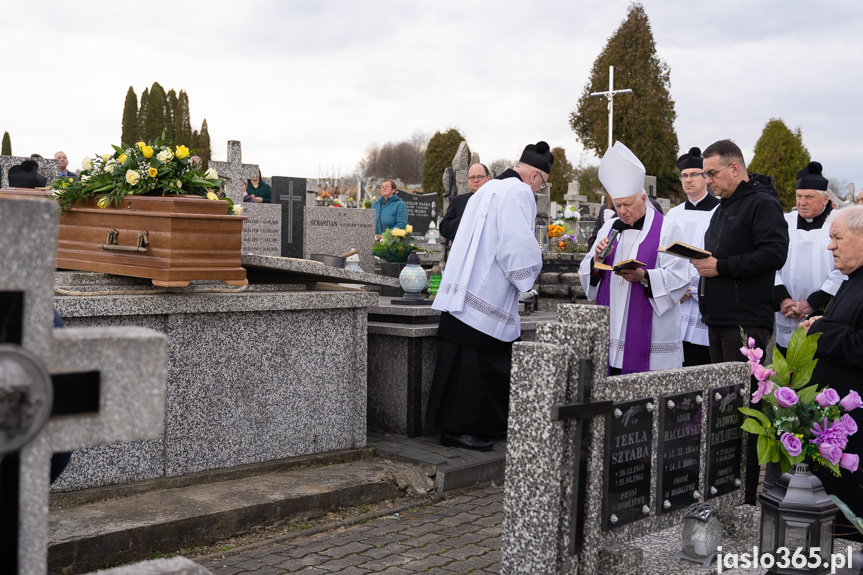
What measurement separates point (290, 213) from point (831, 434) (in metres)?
10.7

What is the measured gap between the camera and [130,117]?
51531 millimetres

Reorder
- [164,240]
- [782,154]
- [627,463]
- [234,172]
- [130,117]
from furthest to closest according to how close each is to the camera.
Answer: [130,117], [782,154], [234,172], [164,240], [627,463]

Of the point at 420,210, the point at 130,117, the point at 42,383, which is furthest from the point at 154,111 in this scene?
the point at 42,383

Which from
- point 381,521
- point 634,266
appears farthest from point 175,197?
point 634,266

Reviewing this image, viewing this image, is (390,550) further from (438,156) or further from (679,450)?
(438,156)

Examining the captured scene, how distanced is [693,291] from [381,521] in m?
3.41

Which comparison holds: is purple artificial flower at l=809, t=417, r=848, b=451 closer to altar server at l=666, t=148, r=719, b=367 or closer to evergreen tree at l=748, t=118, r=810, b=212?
altar server at l=666, t=148, r=719, b=367

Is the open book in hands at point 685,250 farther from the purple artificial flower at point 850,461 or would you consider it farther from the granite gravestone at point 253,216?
the granite gravestone at point 253,216

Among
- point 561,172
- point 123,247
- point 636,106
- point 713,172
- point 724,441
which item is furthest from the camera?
point 561,172

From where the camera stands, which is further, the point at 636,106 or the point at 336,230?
the point at 636,106

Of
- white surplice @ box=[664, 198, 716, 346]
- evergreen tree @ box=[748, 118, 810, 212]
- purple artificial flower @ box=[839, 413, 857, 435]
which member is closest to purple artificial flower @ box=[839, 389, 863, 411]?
purple artificial flower @ box=[839, 413, 857, 435]

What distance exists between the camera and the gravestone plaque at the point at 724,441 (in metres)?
3.91

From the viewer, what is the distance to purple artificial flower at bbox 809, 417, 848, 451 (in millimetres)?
3480

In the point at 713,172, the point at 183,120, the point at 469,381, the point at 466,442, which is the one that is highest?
the point at 183,120
